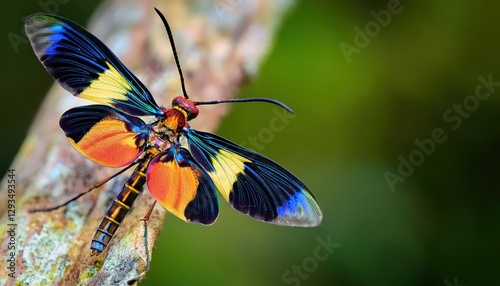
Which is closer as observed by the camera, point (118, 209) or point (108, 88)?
point (118, 209)

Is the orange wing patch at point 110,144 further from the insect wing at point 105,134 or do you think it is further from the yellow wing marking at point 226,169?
the yellow wing marking at point 226,169

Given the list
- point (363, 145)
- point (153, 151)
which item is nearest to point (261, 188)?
point (153, 151)

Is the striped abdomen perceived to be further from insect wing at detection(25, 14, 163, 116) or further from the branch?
insect wing at detection(25, 14, 163, 116)

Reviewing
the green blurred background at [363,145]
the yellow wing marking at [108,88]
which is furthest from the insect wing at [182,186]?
the green blurred background at [363,145]

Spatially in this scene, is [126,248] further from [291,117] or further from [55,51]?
[291,117]

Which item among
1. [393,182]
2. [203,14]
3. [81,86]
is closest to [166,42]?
[203,14]

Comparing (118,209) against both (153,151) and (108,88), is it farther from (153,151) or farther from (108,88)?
(108,88)
